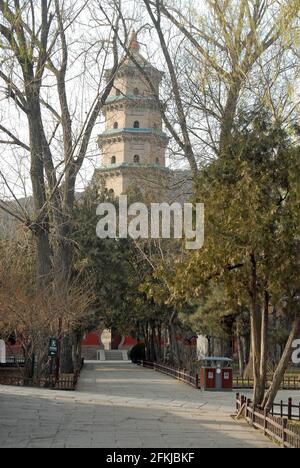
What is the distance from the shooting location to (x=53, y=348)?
70.1ft

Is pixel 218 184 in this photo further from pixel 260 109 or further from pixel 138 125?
pixel 138 125

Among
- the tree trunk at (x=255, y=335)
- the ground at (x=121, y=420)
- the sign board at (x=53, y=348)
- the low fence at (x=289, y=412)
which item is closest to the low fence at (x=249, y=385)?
the ground at (x=121, y=420)

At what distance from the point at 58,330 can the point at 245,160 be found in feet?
37.3

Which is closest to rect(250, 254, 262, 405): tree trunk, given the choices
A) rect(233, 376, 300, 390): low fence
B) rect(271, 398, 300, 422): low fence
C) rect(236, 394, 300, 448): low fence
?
rect(236, 394, 300, 448): low fence

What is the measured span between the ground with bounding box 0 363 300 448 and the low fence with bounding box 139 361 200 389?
2.50 meters

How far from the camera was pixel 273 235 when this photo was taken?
1365cm

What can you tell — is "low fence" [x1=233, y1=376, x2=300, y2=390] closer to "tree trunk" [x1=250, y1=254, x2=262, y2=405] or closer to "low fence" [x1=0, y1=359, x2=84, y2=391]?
"low fence" [x1=0, y1=359, x2=84, y2=391]

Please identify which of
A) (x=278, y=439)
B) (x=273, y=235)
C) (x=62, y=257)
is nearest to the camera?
(x=278, y=439)

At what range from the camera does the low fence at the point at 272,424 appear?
35.6ft

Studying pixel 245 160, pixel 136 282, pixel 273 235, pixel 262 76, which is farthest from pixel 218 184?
pixel 136 282

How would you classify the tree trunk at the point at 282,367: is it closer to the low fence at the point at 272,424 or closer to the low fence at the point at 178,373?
the low fence at the point at 272,424

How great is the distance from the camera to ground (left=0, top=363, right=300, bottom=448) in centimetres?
1167

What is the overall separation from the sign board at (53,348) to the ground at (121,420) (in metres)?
1.56

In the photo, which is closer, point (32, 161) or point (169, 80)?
point (169, 80)
